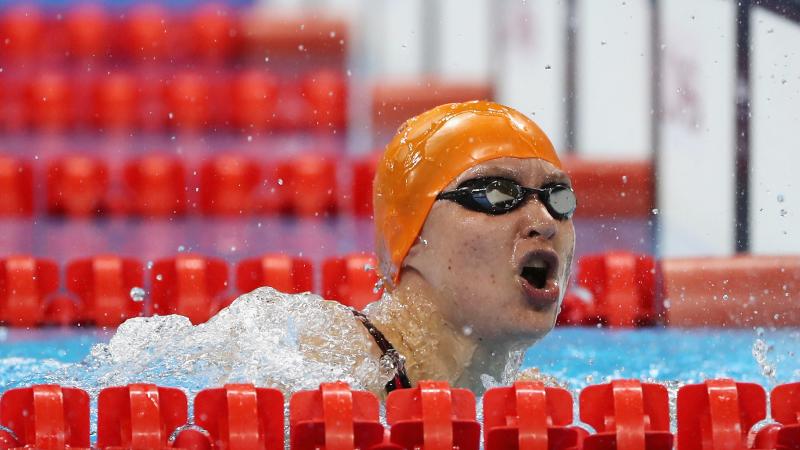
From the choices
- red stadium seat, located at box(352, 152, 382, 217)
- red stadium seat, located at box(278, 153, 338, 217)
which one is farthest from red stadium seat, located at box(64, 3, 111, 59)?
red stadium seat, located at box(352, 152, 382, 217)

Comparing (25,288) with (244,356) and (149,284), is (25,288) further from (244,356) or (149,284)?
(244,356)

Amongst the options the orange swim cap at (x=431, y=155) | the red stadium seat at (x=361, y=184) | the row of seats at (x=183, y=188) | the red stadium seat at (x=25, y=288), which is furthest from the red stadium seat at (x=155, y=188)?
the orange swim cap at (x=431, y=155)

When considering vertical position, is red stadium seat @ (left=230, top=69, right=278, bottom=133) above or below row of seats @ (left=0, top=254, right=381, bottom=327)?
above

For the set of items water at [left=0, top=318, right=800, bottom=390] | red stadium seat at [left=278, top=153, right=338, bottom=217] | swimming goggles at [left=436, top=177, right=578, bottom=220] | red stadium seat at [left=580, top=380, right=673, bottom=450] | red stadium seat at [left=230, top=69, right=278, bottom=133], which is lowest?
water at [left=0, top=318, right=800, bottom=390]

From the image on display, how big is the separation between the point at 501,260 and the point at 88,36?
18.4 feet

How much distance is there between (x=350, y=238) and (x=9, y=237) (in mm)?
1380

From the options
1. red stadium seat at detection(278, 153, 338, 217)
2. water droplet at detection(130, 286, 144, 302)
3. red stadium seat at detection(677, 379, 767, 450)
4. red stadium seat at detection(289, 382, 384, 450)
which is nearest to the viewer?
red stadium seat at detection(289, 382, 384, 450)

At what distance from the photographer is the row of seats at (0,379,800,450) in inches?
82.9

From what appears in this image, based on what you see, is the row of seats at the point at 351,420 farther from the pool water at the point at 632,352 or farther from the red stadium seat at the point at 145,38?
the red stadium seat at the point at 145,38

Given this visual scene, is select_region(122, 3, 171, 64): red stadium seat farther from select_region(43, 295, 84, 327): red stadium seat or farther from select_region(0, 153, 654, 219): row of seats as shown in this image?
select_region(43, 295, 84, 327): red stadium seat

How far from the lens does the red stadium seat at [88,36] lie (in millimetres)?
7297

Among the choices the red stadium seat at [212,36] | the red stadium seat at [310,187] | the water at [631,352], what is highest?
the red stadium seat at [212,36]

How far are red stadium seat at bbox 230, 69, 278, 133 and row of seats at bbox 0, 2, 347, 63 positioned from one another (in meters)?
0.68

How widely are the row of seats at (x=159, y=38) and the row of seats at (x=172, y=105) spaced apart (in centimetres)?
59
